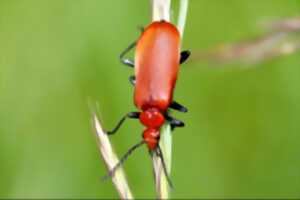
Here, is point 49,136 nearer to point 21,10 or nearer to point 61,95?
point 61,95

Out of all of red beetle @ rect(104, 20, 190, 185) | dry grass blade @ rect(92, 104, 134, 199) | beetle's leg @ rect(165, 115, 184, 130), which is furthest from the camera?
red beetle @ rect(104, 20, 190, 185)

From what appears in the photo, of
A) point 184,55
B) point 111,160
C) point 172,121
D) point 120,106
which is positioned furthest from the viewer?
point 120,106

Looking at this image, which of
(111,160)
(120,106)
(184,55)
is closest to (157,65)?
(184,55)

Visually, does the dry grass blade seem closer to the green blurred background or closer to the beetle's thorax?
the beetle's thorax

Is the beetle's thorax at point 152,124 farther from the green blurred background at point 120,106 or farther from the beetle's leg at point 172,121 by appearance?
the green blurred background at point 120,106

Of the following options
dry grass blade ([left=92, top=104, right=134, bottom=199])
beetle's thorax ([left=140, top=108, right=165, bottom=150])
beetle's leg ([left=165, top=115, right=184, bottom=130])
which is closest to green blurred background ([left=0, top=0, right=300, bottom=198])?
beetle's thorax ([left=140, top=108, right=165, bottom=150])

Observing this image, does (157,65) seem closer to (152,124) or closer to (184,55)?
(184,55)
